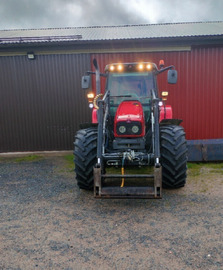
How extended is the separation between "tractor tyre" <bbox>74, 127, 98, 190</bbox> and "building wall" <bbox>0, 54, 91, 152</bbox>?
12.8ft

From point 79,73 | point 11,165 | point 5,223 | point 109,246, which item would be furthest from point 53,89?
point 109,246

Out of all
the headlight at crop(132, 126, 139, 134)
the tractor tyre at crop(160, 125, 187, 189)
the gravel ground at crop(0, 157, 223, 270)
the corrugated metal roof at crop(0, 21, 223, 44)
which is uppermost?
the corrugated metal roof at crop(0, 21, 223, 44)

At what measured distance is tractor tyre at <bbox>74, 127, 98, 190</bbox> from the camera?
12.9 feet

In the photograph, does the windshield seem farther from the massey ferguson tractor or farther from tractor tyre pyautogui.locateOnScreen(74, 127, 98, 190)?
tractor tyre pyautogui.locateOnScreen(74, 127, 98, 190)

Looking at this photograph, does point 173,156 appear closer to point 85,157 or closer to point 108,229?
point 85,157

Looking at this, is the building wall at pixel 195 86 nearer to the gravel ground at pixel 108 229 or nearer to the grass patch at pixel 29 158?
the gravel ground at pixel 108 229

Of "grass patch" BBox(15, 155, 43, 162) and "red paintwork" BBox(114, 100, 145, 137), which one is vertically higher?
"red paintwork" BBox(114, 100, 145, 137)

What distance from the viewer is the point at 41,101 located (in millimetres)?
7805

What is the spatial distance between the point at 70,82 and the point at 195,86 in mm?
4214

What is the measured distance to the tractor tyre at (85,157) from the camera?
154 inches

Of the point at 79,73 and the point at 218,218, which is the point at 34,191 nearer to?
the point at 218,218

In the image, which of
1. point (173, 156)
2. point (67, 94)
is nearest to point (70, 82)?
point (67, 94)

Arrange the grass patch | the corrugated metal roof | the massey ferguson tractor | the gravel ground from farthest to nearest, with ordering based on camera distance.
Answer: the corrugated metal roof → the grass patch → the massey ferguson tractor → the gravel ground

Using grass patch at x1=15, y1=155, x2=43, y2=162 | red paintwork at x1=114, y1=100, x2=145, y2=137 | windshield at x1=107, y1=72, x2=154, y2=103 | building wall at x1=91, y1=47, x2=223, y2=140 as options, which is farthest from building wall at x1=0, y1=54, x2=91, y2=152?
red paintwork at x1=114, y1=100, x2=145, y2=137
